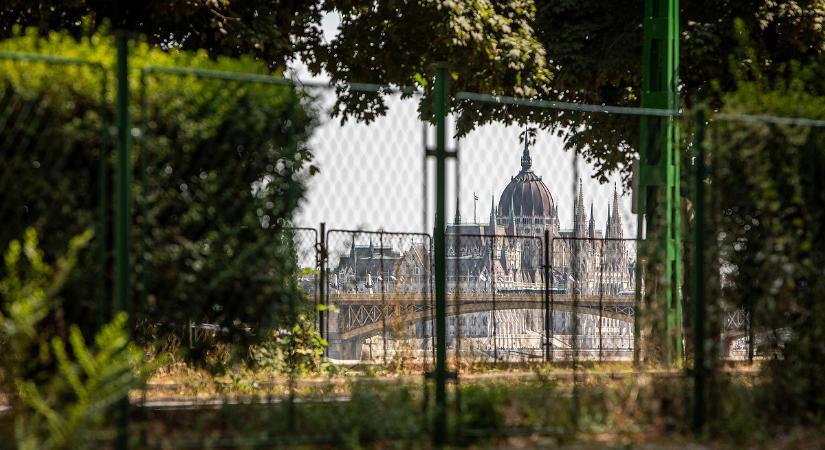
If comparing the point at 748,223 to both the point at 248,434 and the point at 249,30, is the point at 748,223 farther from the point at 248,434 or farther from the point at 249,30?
the point at 249,30

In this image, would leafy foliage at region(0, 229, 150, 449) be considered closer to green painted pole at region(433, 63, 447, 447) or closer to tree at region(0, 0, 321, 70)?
green painted pole at region(433, 63, 447, 447)

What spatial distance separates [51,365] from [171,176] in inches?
55.4

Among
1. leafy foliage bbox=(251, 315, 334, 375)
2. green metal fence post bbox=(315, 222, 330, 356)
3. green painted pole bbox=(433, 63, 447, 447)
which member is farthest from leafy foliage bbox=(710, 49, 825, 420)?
green metal fence post bbox=(315, 222, 330, 356)

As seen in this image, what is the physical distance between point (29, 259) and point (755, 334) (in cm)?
525

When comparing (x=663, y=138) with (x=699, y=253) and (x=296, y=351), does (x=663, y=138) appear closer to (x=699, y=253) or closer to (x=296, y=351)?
(x=699, y=253)

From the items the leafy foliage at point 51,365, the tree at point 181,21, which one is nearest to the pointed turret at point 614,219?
the tree at point 181,21

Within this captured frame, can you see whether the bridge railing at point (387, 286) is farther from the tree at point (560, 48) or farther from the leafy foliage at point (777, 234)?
the leafy foliage at point (777, 234)

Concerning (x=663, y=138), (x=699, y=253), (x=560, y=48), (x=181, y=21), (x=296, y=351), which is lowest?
(x=296, y=351)

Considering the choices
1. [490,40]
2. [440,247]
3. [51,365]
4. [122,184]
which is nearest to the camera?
[122,184]

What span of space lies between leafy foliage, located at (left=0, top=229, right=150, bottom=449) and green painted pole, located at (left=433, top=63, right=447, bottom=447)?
1944mm

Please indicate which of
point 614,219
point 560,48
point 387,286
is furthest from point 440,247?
point 614,219

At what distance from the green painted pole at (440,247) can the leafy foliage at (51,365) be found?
1944 mm

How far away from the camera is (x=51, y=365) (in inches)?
255

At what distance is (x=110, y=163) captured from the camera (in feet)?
21.1
